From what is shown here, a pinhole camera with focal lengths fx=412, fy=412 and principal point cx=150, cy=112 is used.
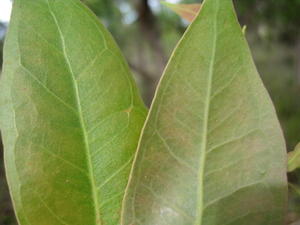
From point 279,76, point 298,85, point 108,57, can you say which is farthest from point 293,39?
point 108,57

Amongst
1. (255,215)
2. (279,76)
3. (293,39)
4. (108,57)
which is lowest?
(279,76)

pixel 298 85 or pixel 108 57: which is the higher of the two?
pixel 108 57

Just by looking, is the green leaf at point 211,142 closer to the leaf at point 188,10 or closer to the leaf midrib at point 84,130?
the leaf midrib at point 84,130

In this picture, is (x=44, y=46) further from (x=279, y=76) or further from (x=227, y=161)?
(x=279, y=76)

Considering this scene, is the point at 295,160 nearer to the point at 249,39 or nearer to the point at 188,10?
the point at 188,10

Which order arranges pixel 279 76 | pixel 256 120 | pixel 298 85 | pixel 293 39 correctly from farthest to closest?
pixel 279 76 → pixel 298 85 → pixel 293 39 → pixel 256 120

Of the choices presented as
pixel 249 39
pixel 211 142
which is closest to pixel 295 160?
pixel 211 142

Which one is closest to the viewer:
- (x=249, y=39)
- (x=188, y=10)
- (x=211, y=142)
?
(x=211, y=142)
